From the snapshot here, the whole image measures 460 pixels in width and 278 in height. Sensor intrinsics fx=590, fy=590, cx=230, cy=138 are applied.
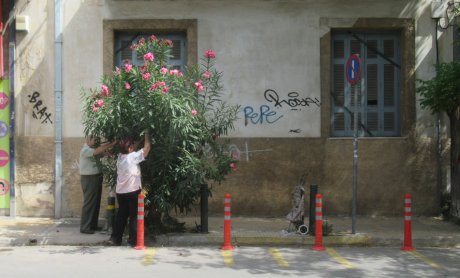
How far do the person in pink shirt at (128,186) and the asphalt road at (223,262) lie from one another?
0.32 metres

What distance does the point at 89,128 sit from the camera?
32.2 feet

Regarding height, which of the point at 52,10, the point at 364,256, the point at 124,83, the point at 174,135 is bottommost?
the point at 364,256

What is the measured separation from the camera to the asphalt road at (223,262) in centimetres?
768

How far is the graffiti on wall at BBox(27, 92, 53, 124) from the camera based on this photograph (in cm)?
1244

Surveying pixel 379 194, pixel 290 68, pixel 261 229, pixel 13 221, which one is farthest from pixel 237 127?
pixel 13 221

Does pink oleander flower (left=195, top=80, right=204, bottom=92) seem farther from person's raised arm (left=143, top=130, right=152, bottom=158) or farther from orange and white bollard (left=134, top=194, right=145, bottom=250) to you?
orange and white bollard (left=134, top=194, right=145, bottom=250)

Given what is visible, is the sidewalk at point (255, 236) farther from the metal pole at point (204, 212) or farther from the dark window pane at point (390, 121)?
the dark window pane at point (390, 121)

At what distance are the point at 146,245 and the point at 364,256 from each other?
3.51m

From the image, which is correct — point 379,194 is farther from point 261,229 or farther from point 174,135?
point 174,135

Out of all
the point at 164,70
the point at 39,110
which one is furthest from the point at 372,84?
the point at 39,110

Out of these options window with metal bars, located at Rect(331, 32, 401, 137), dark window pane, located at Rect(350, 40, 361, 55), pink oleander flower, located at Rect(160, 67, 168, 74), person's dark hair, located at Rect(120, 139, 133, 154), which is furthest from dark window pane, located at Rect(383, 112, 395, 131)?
person's dark hair, located at Rect(120, 139, 133, 154)

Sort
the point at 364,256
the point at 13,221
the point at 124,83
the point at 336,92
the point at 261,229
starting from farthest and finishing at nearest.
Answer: the point at 336,92 < the point at 13,221 < the point at 261,229 < the point at 124,83 < the point at 364,256

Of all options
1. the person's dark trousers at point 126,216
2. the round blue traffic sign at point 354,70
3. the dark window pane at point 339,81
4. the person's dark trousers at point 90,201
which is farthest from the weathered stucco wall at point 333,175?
the person's dark trousers at point 126,216

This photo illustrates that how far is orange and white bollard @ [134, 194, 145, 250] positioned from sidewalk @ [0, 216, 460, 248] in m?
0.43
